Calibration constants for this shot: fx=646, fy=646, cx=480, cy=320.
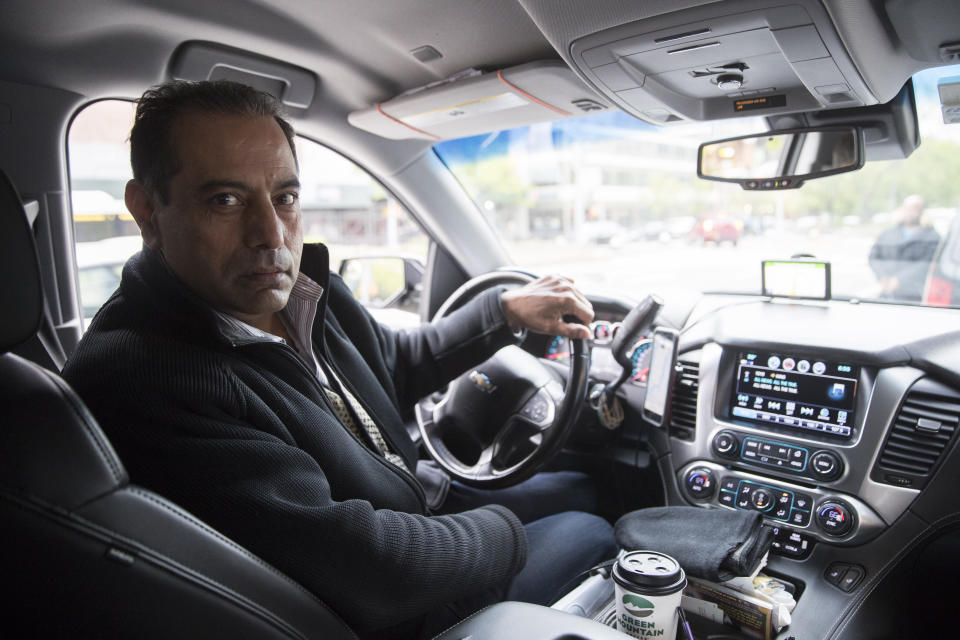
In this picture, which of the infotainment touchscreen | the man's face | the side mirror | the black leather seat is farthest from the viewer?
the side mirror

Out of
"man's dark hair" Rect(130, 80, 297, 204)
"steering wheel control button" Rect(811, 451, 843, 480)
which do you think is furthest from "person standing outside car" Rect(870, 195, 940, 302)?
"man's dark hair" Rect(130, 80, 297, 204)

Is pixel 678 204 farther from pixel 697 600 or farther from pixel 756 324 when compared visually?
pixel 697 600

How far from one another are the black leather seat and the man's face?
406mm

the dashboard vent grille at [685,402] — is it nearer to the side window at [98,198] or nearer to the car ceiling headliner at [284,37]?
the car ceiling headliner at [284,37]

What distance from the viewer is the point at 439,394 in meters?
2.65

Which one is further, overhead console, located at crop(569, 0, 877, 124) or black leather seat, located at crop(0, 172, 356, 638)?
overhead console, located at crop(569, 0, 877, 124)

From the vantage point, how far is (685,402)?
90.0 inches

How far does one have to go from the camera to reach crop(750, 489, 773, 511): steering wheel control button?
2.00m

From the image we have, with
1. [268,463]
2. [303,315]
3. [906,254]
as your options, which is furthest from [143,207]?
[906,254]

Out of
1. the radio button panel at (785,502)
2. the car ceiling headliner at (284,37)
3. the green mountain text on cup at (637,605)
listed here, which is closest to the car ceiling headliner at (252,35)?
the car ceiling headliner at (284,37)

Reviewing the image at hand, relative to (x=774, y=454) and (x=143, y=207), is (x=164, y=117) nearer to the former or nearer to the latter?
(x=143, y=207)

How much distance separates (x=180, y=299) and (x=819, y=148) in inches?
76.2

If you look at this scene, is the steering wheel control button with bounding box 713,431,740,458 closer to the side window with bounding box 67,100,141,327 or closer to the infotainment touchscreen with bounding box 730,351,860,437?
the infotainment touchscreen with bounding box 730,351,860,437

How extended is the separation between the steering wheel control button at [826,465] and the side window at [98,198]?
7.66ft
